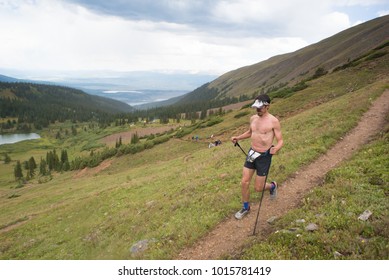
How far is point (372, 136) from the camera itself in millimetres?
17484

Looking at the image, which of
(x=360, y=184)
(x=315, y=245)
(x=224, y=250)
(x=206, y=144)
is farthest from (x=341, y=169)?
(x=206, y=144)

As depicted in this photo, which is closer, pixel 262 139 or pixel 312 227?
pixel 312 227

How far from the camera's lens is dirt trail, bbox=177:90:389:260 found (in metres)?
9.49

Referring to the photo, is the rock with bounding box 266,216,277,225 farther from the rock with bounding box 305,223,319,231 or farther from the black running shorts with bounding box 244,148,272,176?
the black running shorts with bounding box 244,148,272,176

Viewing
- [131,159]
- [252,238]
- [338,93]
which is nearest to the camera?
[252,238]

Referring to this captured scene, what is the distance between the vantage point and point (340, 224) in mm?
8266

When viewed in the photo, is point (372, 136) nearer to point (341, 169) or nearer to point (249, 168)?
point (341, 169)

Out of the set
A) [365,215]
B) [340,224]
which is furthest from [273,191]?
[365,215]

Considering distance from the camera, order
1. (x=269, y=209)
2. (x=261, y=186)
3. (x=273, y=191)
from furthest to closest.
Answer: (x=273, y=191) → (x=269, y=209) → (x=261, y=186)

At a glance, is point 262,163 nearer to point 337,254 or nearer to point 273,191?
point 273,191

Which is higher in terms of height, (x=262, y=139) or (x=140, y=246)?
(x=262, y=139)

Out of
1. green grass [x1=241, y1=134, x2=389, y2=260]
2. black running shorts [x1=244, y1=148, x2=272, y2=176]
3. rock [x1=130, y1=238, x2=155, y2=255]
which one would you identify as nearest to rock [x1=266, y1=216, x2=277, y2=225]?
green grass [x1=241, y1=134, x2=389, y2=260]

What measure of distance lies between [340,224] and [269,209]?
10.5 feet

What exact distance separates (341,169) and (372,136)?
720cm
